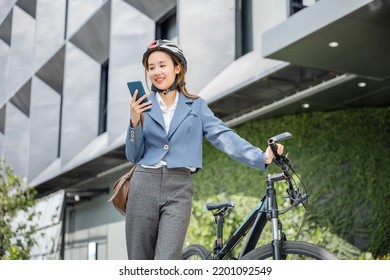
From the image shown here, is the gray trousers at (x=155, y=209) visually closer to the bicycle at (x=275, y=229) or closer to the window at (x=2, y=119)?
the bicycle at (x=275, y=229)

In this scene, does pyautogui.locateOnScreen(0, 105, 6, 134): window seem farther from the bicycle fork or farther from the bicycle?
the bicycle fork

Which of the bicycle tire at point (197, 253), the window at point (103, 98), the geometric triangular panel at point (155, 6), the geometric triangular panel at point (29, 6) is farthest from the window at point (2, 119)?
the bicycle tire at point (197, 253)

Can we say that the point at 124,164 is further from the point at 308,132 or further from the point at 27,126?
the point at 308,132

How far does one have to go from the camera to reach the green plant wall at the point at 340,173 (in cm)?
1134

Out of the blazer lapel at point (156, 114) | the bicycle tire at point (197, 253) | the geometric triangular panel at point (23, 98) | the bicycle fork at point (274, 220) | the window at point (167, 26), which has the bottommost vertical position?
the bicycle fork at point (274, 220)

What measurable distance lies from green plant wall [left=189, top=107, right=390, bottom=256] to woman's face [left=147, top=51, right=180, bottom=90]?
818 centimetres

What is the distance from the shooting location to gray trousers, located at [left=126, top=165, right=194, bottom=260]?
3.17 metres

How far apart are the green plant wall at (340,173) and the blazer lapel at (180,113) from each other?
8119 millimetres

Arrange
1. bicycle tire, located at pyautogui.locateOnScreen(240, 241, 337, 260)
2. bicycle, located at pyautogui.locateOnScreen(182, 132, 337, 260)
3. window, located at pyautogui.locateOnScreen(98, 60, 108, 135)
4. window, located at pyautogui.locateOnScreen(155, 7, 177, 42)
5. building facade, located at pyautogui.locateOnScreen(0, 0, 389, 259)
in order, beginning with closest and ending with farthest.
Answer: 1. bicycle tire, located at pyautogui.locateOnScreen(240, 241, 337, 260)
2. bicycle, located at pyautogui.locateOnScreen(182, 132, 337, 260)
3. building facade, located at pyautogui.locateOnScreen(0, 0, 389, 259)
4. window, located at pyautogui.locateOnScreen(155, 7, 177, 42)
5. window, located at pyautogui.locateOnScreen(98, 60, 108, 135)

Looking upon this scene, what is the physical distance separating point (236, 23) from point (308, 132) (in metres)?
2.21

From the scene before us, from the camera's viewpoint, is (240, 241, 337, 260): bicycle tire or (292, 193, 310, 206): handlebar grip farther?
(292, 193, 310, 206): handlebar grip

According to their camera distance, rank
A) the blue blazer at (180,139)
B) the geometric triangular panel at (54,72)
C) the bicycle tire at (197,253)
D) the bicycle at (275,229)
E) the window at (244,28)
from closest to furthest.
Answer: the bicycle at (275,229)
the blue blazer at (180,139)
the bicycle tire at (197,253)
the window at (244,28)
the geometric triangular panel at (54,72)

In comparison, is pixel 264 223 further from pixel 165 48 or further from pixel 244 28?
pixel 244 28

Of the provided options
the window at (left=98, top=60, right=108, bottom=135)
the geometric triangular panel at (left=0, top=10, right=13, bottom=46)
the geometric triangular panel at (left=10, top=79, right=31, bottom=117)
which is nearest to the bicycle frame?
the geometric triangular panel at (left=0, top=10, right=13, bottom=46)
